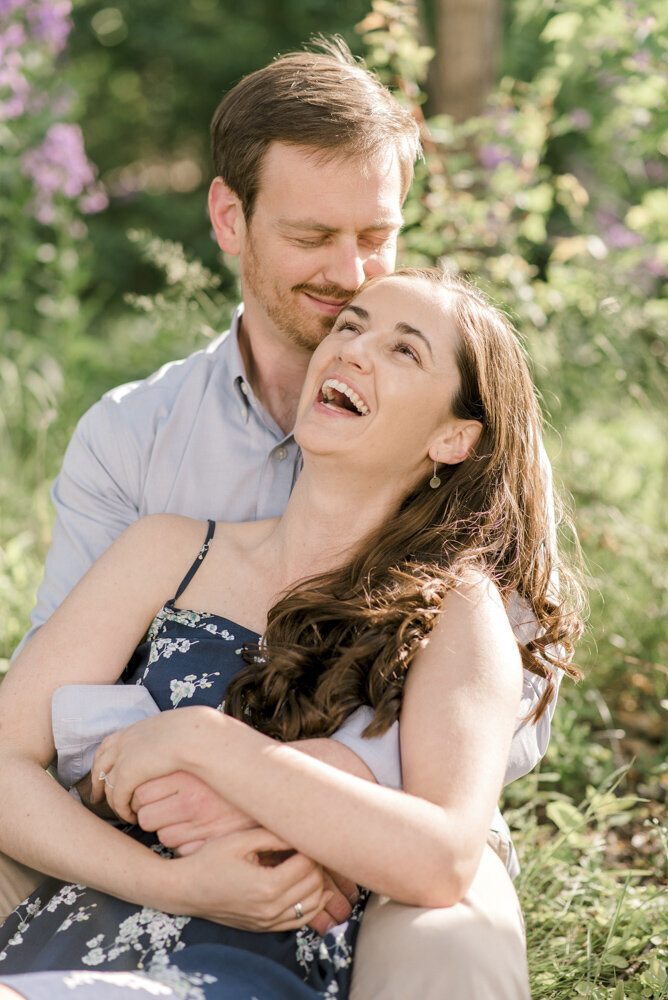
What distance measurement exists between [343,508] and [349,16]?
866cm

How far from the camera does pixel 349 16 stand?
9.66m

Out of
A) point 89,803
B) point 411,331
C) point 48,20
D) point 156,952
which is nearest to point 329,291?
point 411,331

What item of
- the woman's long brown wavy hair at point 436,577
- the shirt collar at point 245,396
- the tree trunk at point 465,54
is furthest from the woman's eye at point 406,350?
the tree trunk at point 465,54

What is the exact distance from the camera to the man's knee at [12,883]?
2.11 meters

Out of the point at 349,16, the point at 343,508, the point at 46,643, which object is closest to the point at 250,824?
the point at 46,643

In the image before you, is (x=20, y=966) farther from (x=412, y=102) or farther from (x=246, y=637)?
(x=412, y=102)

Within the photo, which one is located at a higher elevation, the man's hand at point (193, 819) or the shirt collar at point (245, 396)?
the shirt collar at point (245, 396)

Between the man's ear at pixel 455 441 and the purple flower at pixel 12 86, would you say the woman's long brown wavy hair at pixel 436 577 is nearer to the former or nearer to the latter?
the man's ear at pixel 455 441

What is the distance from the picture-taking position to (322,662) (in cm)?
214

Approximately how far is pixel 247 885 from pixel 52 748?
605 mm

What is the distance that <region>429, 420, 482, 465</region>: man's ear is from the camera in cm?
233

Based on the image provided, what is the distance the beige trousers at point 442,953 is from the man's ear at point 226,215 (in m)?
1.88

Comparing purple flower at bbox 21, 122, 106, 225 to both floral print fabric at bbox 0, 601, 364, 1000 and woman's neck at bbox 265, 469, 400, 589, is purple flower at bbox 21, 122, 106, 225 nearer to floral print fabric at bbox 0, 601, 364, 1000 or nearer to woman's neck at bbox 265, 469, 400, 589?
woman's neck at bbox 265, 469, 400, 589

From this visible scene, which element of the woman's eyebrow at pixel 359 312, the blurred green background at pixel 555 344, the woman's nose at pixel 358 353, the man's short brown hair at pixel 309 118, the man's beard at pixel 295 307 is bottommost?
the blurred green background at pixel 555 344
